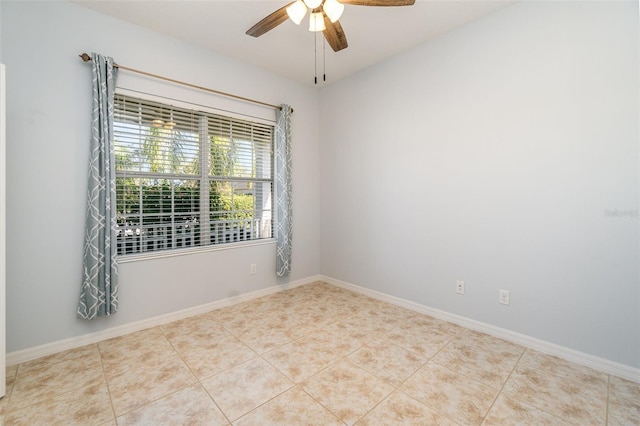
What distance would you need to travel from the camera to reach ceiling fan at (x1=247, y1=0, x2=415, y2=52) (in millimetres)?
1784

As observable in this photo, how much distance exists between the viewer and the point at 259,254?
11.4 feet

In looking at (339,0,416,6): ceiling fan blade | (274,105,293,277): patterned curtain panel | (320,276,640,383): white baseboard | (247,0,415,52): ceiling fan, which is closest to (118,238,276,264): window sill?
(274,105,293,277): patterned curtain panel

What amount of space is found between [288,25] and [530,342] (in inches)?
133

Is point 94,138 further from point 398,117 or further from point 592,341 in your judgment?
point 592,341

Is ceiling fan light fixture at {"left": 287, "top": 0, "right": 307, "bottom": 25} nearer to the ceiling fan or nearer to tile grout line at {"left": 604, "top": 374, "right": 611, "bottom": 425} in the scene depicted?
the ceiling fan

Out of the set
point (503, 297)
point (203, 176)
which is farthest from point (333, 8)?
point (503, 297)

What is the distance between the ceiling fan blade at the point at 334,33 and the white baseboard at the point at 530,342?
8.38 ft

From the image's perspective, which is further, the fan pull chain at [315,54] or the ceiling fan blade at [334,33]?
the fan pull chain at [315,54]

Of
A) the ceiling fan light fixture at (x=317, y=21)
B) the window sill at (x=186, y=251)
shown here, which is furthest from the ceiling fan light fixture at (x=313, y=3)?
the window sill at (x=186, y=251)

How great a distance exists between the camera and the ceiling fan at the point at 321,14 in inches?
70.2

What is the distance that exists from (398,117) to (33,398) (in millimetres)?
3636

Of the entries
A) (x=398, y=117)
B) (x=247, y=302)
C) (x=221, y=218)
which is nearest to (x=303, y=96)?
(x=398, y=117)

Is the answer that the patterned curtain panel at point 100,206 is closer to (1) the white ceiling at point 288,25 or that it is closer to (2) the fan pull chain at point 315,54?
(1) the white ceiling at point 288,25

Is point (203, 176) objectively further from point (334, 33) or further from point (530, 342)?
point (530, 342)
